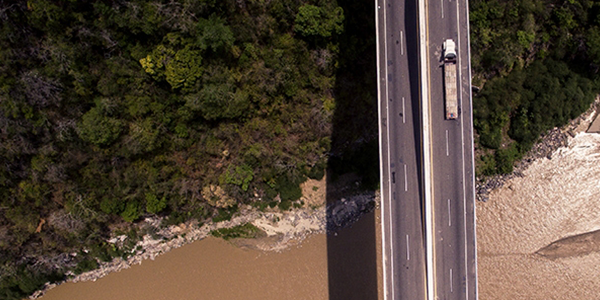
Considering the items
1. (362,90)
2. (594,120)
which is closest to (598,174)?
(594,120)

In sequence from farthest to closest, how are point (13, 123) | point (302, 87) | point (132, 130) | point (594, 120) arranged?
1. point (594, 120)
2. point (302, 87)
3. point (132, 130)
4. point (13, 123)

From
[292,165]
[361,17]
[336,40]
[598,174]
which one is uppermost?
[361,17]

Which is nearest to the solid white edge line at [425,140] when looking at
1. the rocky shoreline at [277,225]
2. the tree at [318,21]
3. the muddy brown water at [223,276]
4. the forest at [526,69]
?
the tree at [318,21]

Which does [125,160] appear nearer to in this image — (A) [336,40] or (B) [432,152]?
(A) [336,40]

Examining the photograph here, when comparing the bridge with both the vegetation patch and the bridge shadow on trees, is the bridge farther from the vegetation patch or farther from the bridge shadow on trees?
the vegetation patch

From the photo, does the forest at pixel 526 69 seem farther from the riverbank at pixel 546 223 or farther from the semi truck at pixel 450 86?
the semi truck at pixel 450 86

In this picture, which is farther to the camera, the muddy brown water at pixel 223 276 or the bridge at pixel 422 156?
the muddy brown water at pixel 223 276

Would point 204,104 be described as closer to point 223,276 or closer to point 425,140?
point 223,276

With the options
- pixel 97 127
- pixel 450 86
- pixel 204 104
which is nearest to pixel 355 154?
pixel 450 86
